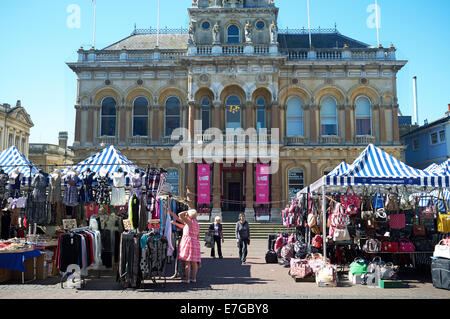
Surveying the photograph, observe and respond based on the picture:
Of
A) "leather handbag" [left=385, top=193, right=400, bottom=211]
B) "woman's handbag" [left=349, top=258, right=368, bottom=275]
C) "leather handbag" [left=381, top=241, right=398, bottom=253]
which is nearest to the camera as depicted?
"woman's handbag" [left=349, top=258, right=368, bottom=275]

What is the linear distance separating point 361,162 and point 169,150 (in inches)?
722

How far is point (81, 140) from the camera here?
29859 mm

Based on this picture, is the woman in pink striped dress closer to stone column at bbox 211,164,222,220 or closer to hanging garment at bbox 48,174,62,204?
hanging garment at bbox 48,174,62,204

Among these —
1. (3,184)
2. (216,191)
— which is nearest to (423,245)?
(3,184)

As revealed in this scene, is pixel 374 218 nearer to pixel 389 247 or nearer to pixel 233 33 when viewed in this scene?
pixel 389 247

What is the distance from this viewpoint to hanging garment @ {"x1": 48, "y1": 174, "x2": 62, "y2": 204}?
1316 centimetres

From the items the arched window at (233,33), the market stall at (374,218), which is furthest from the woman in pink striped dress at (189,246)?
the arched window at (233,33)

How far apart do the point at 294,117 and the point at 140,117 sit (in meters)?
11.2

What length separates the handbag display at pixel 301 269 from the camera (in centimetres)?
1137

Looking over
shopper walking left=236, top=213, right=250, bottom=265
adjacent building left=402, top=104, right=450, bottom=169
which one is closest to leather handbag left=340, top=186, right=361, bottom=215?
shopper walking left=236, top=213, right=250, bottom=265

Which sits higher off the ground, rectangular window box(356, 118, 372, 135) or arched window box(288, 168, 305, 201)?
rectangular window box(356, 118, 372, 135)

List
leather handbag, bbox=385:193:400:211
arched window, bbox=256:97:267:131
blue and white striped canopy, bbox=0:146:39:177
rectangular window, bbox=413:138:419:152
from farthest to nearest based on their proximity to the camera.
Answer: rectangular window, bbox=413:138:419:152 → arched window, bbox=256:97:267:131 → blue and white striped canopy, bbox=0:146:39:177 → leather handbag, bbox=385:193:400:211

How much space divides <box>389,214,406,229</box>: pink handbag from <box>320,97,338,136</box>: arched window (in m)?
17.5
